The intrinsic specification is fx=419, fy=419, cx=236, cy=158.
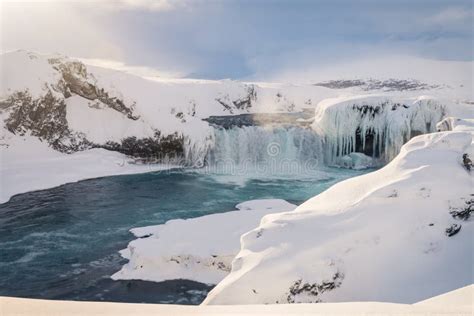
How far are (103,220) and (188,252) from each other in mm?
Answer: 6098

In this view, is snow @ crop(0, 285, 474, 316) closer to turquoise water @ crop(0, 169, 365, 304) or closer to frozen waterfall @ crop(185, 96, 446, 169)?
turquoise water @ crop(0, 169, 365, 304)

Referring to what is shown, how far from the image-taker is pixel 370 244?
5887mm

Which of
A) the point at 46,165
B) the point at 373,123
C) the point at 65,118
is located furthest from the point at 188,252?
the point at 65,118

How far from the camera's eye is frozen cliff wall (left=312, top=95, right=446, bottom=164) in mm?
23156

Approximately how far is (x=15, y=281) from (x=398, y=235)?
8.73 meters

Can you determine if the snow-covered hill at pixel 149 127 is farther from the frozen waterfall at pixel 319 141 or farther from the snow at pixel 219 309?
the snow at pixel 219 309

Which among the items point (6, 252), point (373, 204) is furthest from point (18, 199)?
point (373, 204)

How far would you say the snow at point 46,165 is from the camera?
1967 centimetres

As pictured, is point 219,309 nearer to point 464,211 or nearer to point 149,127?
point 464,211

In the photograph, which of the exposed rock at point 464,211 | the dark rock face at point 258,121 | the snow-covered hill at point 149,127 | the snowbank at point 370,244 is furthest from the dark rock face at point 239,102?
the exposed rock at point 464,211

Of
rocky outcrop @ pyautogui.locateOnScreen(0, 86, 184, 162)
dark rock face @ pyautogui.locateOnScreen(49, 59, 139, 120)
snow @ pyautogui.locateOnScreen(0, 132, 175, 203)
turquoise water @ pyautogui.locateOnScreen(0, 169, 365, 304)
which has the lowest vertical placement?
turquoise water @ pyautogui.locateOnScreen(0, 169, 365, 304)

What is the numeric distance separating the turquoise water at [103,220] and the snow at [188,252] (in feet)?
1.07

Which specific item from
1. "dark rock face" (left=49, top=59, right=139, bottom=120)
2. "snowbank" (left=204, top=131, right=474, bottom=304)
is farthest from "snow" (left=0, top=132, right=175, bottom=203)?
"snowbank" (left=204, top=131, right=474, bottom=304)

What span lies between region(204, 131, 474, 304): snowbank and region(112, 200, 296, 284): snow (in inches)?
122
